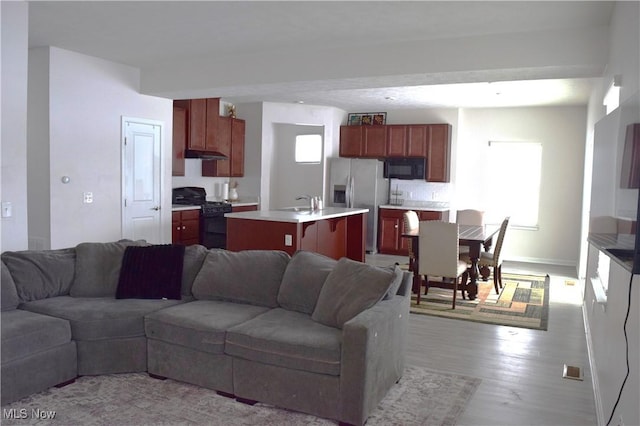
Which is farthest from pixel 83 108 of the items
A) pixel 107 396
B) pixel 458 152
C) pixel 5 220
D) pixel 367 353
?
pixel 458 152

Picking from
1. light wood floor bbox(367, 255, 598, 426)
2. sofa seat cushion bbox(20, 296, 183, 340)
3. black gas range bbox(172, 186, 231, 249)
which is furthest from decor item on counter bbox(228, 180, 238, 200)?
sofa seat cushion bbox(20, 296, 183, 340)

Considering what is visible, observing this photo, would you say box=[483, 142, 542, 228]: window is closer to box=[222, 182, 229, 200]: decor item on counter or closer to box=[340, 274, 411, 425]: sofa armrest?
box=[222, 182, 229, 200]: decor item on counter

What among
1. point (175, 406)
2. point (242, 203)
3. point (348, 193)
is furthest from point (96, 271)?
point (348, 193)

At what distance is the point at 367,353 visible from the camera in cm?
281

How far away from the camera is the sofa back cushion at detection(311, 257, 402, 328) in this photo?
3.13 m

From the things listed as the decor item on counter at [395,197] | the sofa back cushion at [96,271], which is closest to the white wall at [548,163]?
the decor item on counter at [395,197]

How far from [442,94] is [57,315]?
5965 mm

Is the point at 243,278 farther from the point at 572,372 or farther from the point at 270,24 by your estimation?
the point at 572,372

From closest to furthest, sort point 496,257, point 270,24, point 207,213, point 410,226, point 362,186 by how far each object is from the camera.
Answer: point 270,24, point 496,257, point 410,226, point 207,213, point 362,186

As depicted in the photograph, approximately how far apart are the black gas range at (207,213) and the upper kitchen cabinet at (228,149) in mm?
568

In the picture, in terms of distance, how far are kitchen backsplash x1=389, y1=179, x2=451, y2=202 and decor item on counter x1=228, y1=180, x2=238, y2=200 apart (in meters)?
2.81

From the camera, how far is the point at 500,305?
5.71 m

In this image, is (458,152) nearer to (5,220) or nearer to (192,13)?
(192,13)

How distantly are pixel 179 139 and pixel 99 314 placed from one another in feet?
14.9
